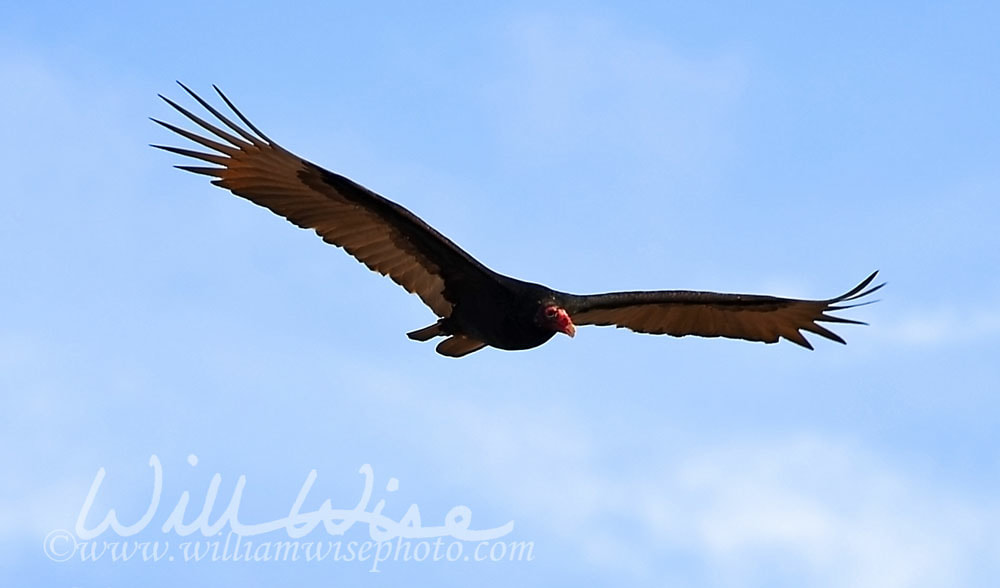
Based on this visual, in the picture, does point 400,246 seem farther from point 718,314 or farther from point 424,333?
point 718,314

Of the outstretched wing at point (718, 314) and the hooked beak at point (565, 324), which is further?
the outstretched wing at point (718, 314)

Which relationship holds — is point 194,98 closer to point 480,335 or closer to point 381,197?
point 381,197

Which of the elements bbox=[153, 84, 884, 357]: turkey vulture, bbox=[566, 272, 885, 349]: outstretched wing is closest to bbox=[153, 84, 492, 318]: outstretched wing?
bbox=[153, 84, 884, 357]: turkey vulture

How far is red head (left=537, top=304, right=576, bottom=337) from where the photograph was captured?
1177 centimetres

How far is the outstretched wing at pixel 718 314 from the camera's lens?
42.6 feet

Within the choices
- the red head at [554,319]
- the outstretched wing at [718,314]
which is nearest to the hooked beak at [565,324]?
the red head at [554,319]

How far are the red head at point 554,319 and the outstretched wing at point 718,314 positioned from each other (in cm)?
95

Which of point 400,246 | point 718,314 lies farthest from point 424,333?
point 718,314

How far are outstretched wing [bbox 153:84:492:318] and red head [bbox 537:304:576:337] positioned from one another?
49cm

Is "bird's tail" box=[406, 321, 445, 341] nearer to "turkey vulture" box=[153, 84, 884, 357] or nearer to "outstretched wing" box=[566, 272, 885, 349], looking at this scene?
"turkey vulture" box=[153, 84, 884, 357]

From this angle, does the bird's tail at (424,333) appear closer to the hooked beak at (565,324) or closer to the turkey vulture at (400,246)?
the turkey vulture at (400,246)

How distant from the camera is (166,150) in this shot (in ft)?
36.6

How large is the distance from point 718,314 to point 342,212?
349cm

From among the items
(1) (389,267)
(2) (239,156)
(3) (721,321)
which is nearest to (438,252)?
(1) (389,267)
